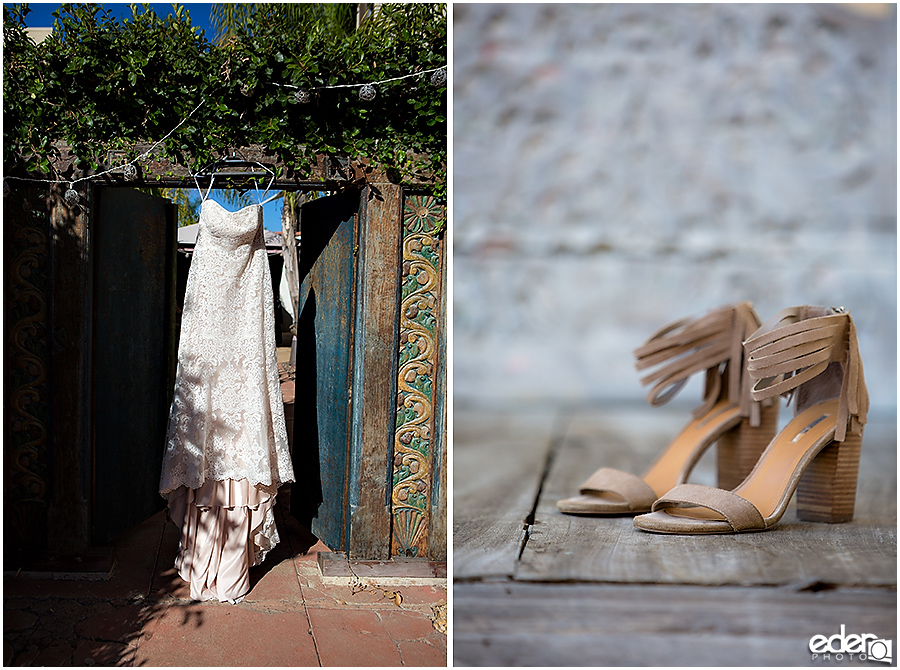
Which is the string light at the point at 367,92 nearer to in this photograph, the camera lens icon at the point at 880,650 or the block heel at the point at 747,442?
the block heel at the point at 747,442

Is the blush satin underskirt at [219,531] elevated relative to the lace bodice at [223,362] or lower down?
lower down

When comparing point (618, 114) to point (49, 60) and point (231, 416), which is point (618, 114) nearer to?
point (231, 416)

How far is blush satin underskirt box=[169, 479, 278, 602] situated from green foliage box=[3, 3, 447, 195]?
113cm

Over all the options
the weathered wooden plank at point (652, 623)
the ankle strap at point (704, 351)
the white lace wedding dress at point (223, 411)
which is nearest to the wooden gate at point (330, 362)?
the white lace wedding dress at point (223, 411)

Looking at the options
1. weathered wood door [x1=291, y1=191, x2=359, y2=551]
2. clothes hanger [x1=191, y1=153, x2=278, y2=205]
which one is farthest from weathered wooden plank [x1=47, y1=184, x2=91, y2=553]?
weathered wood door [x1=291, y1=191, x2=359, y2=551]

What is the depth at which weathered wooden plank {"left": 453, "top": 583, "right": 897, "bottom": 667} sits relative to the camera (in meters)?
0.82

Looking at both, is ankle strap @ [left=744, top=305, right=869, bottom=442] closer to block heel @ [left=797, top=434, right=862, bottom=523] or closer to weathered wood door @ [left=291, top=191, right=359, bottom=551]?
block heel @ [left=797, top=434, right=862, bottom=523]

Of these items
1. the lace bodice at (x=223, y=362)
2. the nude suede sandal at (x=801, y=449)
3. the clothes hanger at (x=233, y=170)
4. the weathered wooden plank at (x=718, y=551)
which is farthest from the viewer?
the clothes hanger at (x=233, y=170)

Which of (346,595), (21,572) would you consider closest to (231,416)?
(346,595)

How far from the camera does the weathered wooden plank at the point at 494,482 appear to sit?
101 centimetres

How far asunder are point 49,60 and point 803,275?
2.66 m

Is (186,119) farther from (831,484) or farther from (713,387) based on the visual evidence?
(831,484)

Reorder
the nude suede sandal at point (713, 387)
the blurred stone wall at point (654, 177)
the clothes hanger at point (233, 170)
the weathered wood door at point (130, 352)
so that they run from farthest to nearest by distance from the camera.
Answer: the weathered wood door at point (130, 352)
the clothes hanger at point (233, 170)
the blurred stone wall at point (654, 177)
the nude suede sandal at point (713, 387)

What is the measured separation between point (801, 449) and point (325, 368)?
1.72 metres
